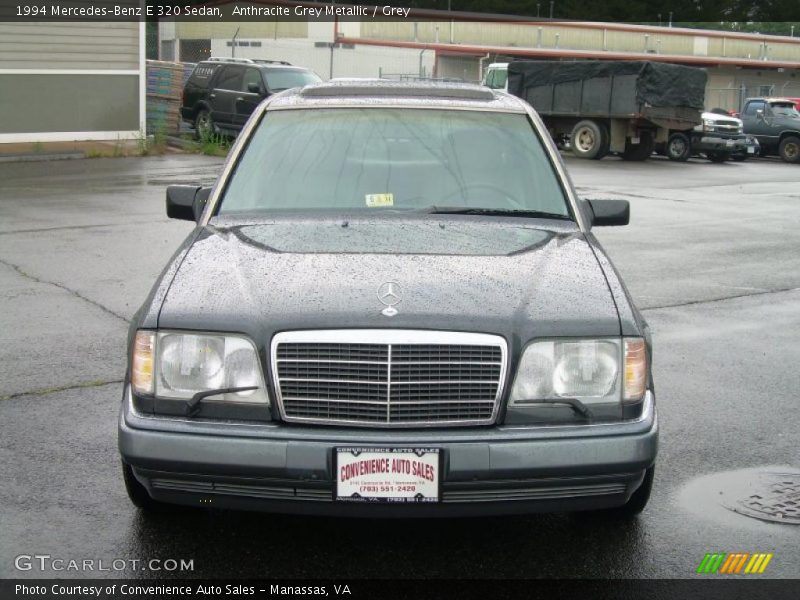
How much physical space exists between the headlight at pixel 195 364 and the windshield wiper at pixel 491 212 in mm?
1467

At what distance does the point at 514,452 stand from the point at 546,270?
848 millimetres

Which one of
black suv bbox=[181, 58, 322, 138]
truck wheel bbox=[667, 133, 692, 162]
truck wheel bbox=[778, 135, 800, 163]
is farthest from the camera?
truck wheel bbox=[778, 135, 800, 163]

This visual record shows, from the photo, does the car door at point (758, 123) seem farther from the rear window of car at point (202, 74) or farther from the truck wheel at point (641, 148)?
the rear window of car at point (202, 74)

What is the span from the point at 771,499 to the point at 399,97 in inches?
100

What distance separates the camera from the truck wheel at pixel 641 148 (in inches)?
1129

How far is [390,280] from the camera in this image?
3986 millimetres

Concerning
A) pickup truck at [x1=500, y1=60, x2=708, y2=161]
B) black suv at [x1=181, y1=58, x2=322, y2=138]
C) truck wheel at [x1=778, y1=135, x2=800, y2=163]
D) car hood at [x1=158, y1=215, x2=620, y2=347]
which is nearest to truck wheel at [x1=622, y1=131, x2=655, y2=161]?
pickup truck at [x1=500, y1=60, x2=708, y2=161]

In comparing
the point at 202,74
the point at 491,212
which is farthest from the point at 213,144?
the point at 491,212

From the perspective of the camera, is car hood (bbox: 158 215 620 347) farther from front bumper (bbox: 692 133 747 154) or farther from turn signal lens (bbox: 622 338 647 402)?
front bumper (bbox: 692 133 747 154)

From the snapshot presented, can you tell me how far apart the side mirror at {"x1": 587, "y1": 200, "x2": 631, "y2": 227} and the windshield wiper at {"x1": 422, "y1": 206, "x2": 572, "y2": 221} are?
35 cm

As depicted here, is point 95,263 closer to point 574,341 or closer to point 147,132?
point 574,341

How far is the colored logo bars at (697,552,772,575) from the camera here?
419 cm

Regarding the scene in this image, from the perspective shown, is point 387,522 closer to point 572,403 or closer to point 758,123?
point 572,403

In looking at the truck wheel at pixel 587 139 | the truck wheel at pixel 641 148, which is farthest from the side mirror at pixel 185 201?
the truck wheel at pixel 641 148
